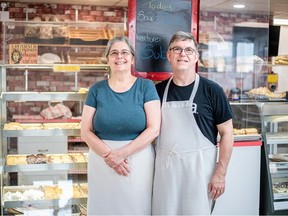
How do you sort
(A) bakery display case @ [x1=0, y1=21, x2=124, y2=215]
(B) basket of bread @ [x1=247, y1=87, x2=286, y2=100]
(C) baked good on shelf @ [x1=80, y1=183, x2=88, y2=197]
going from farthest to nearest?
(B) basket of bread @ [x1=247, y1=87, x2=286, y2=100] < (C) baked good on shelf @ [x1=80, y1=183, x2=88, y2=197] < (A) bakery display case @ [x1=0, y1=21, x2=124, y2=215]

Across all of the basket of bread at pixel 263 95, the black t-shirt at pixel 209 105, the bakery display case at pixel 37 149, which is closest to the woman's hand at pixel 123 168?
the black t-shirt at pixel 209 105

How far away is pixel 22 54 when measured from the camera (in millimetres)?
3676

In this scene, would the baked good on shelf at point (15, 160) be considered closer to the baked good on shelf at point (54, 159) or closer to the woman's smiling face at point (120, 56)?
the baked good on shelf at point (54, 159)

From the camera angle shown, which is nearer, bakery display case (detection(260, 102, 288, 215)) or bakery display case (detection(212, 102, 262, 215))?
bakery display case (detection(212, 102, 262, 215))

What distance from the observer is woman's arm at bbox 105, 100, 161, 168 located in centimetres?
251

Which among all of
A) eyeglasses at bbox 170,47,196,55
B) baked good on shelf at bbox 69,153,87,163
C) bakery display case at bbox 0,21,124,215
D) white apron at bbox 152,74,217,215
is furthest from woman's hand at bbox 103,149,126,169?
baked good on shelf at bbox 69,153,87,163

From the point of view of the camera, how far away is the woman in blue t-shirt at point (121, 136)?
8.27 ft

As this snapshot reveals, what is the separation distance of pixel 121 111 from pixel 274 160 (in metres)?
1.93

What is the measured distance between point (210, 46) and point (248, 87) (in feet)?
2.78

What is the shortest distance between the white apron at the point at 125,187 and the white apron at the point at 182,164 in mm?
60

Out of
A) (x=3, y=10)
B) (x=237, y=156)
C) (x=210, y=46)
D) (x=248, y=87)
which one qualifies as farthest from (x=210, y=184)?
(x=3, y=10)

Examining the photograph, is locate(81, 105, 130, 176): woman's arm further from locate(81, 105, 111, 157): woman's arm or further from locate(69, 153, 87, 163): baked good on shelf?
locate(69, 153, 87, 163): baked good on shelf

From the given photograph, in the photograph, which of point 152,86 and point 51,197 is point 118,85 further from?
point 51,197

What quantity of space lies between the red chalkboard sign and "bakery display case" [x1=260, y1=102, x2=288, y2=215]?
3.44 ft
